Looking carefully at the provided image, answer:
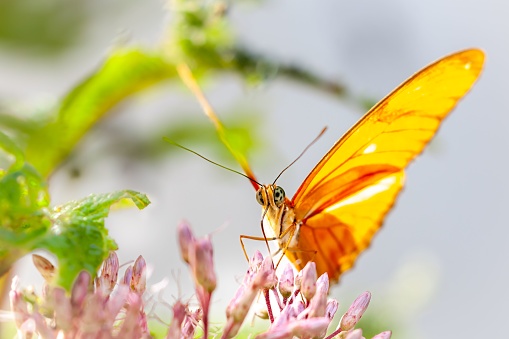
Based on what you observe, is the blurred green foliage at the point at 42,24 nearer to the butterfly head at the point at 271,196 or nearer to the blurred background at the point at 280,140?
the blurred background at the point at 280,140

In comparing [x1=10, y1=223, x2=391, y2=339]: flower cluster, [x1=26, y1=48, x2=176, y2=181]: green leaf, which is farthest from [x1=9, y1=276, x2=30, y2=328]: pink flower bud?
[x1=26, y1=48, x2=176, y2=181]: green leaf

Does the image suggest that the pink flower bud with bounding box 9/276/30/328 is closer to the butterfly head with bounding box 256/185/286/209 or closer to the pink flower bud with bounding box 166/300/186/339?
the pink flower bud with bounding box 166/300/186/339

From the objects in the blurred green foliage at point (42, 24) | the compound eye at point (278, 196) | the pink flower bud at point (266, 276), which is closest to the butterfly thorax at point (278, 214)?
the compound eye at point (278, 196)

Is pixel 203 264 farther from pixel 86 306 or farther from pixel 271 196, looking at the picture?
pixel 271 196

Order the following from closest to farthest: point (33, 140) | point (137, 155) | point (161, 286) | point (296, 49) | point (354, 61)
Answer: point (161, 286), point (33, 140), point (137, 155), point (354, 61), point (296, 49)

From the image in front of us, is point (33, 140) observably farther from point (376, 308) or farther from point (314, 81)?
point (376, 308)

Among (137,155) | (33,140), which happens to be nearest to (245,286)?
(33,140)

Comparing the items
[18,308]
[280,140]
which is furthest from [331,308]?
A: [280,140]
